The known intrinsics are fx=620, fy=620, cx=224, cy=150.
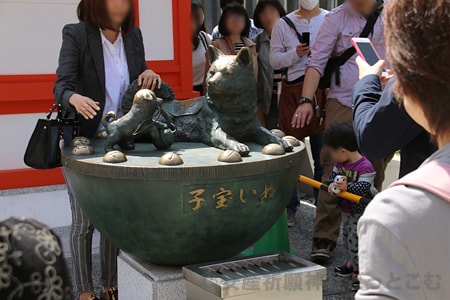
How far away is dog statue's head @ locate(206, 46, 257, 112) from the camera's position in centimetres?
270

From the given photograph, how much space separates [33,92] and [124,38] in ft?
6.26

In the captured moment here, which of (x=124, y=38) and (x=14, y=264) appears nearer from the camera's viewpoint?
(x=14, y=264)

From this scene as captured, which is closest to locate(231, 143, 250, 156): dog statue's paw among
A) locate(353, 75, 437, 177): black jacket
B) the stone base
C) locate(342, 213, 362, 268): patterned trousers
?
the stone base

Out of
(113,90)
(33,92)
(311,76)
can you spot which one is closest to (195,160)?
(113,90)

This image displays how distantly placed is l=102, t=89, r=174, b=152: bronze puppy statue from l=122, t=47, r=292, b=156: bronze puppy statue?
0.24 ft

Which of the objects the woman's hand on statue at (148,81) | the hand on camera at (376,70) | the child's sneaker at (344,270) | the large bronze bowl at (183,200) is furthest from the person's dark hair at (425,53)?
the child's sneaker at (344,270)

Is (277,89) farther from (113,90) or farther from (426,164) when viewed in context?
(426,164)

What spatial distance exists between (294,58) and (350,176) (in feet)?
5.17

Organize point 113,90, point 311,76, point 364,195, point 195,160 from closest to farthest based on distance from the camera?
point 195,160 → point 113,90 → point 364,195 → point 311,76

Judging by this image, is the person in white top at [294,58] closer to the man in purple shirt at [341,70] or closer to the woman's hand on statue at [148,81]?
the man in purple shirt at [341,70]

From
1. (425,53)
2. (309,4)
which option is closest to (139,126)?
(425,53)

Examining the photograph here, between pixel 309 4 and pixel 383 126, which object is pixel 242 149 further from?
pixel 309 4

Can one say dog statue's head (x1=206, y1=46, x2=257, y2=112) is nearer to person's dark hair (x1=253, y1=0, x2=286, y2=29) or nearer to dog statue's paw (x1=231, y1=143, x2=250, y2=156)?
dog statue's paw (x1=231, y1=143, x2=250, y2=156)

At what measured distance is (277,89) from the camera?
19.6 feet
